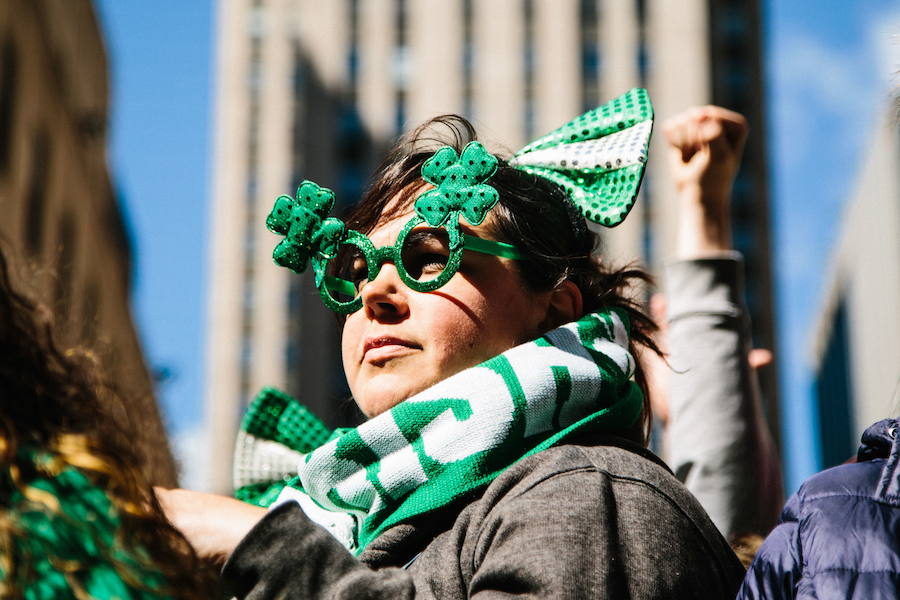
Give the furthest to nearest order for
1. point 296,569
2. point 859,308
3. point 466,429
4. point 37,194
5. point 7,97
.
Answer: point 859,308, point 37,194, point 7,97, point 466,429, point 296,569

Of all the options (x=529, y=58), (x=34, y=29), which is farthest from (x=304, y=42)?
(x=34, y=29)

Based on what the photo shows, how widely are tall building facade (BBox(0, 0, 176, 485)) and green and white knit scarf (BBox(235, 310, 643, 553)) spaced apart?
30.7 ft

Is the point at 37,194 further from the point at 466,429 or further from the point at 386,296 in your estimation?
the point at 466,429

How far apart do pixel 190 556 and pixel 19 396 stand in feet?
1.35

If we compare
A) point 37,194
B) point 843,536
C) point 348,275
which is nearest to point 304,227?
point 348,275

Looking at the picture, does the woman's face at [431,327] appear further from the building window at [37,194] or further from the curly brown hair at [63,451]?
the building window at [37,194]

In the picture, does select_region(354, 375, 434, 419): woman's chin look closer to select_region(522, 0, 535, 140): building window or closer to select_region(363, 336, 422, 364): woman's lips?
select_region(363, 336, 422, 364): woman's lips

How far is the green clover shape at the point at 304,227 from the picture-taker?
3197 millimetres

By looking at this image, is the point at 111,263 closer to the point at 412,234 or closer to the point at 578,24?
the point at 412,234

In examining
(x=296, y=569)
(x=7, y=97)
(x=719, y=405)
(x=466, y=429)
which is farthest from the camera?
(x=7, y=97)

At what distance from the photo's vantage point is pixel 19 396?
2.33m

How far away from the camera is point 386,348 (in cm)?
292

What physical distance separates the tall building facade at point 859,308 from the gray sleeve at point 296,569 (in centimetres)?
5008

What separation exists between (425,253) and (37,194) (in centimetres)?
1689
